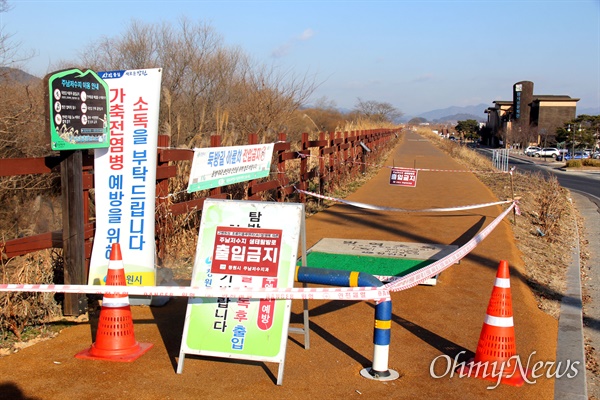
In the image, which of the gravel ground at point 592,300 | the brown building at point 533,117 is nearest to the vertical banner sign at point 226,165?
the gravel ground at point 592,300

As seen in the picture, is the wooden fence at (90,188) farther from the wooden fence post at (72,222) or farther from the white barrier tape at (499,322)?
the white barrier tape at (499,322)

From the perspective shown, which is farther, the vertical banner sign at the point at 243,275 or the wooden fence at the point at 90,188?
the wooden fence at the point at 90,188

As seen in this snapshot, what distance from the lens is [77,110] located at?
5.50m

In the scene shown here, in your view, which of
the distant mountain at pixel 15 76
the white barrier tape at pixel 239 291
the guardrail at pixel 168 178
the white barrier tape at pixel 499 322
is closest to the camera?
the white barrier tape at pixel 239 291

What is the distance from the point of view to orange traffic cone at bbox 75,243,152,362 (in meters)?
4.84

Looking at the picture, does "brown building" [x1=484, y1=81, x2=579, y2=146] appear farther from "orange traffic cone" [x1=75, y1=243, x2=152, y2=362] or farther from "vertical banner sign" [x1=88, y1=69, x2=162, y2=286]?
"orange traffic cone" [x1=75, y1=243, x2=152, y2=362]

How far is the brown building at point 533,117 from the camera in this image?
285 ft

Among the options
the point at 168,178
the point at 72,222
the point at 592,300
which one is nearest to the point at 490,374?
the point at 72,222

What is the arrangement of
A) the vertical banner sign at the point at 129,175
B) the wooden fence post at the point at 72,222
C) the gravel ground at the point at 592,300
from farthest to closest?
the vertical banner sign at the point at 129,175
the wooden fence post at the point at 72,222
the gravel ground at the point at 592,300

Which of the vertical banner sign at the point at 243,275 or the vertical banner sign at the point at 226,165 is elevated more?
the vertical banner sign at the point at 226,165

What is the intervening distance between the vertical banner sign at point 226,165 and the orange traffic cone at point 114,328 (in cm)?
217

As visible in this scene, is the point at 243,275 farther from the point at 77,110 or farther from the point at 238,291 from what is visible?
the point at 77,110

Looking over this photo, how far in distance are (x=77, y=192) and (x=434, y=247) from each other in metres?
4.75

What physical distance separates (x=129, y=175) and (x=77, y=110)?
0.79 metres
